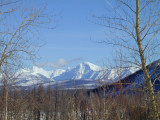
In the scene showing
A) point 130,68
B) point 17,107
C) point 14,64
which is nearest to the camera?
point 130,68

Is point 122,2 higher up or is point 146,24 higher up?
point 122,2

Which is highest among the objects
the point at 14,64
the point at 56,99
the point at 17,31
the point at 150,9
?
the point at 150,9

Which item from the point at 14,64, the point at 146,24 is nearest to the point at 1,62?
the point at 14,64

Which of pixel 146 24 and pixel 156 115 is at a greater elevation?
pixel 146 24

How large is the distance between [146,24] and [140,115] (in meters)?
5.90

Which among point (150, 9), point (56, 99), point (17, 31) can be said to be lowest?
point (56, 99)

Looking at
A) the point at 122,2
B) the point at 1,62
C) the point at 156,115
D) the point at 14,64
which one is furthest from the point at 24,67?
the point at 156,115

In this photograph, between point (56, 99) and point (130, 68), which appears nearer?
point (130, 68)

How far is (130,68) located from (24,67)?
324 centimetres

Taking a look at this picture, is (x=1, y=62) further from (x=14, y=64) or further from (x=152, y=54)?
(x=152, y=54)

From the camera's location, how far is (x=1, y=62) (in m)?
5.70

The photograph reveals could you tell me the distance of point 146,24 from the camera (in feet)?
18.9

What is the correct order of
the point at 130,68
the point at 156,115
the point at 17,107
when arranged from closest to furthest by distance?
the point at 156,115, the point at 130,68, the point at 17,107

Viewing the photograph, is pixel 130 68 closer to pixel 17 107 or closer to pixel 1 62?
pixel 1 62
